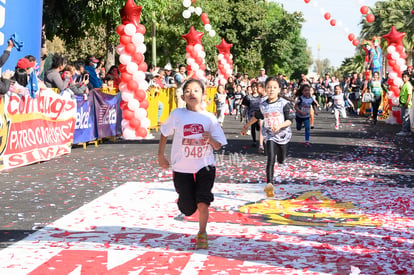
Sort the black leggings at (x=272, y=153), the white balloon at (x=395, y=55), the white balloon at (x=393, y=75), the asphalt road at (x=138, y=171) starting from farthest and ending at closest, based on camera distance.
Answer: the white balloon at (x=395, y=55) < the white balloon at (x=393, y=75) < the black leggings at (x=272, y=153) < the asphalt road at (x=138, y=171)

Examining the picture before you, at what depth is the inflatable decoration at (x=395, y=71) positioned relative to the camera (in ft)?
92.1

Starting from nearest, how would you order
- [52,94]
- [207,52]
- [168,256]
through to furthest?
[168,256] → [52,94] → [207,52]

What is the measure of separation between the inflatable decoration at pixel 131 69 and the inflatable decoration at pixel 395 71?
11.9 m

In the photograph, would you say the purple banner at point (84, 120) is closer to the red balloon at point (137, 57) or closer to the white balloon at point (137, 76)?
the white balloon at point (137, 76)

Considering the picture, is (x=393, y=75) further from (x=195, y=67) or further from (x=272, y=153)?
(x=272, y=153)

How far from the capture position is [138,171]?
1289 centimetres

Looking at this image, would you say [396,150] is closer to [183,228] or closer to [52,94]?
[52,94]

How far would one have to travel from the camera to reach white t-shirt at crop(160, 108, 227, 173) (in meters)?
6.83

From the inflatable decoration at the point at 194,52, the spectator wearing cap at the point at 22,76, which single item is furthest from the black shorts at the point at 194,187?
the inflatable decoration at the point at 194,52

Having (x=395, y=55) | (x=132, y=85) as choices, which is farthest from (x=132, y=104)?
(x=395, y=55)

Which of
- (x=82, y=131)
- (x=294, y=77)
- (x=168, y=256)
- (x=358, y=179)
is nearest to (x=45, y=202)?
(x=168, y=256)

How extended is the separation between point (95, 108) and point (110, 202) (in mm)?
8967

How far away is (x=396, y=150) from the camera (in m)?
17.4

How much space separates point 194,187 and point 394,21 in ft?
226
